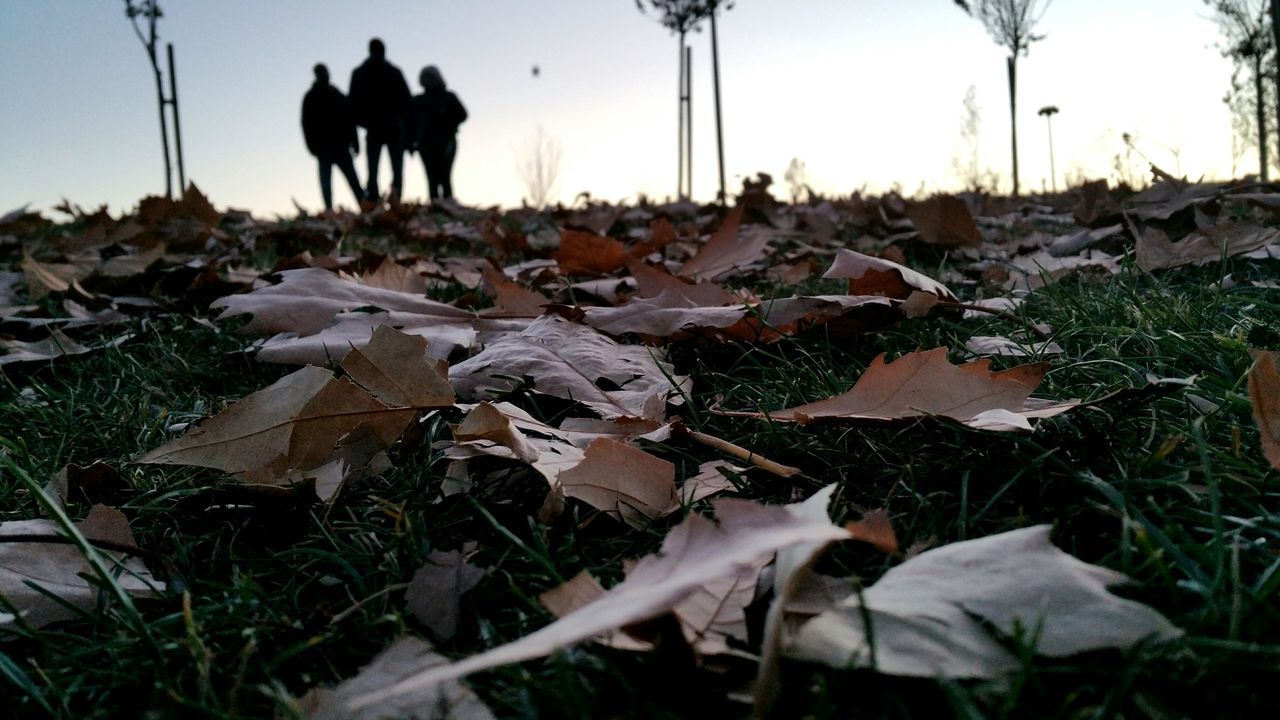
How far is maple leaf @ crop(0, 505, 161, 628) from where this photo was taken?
76 cm

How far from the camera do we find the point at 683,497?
857 mm

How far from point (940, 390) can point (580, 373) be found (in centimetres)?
50

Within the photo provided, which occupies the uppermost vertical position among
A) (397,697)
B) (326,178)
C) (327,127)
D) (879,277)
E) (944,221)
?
(327,127)

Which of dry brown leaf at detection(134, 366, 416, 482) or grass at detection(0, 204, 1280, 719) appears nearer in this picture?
grass at detection(0, 204, 1280, 719)

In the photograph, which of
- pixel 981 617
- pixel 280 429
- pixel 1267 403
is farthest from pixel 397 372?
pixel 1267 403

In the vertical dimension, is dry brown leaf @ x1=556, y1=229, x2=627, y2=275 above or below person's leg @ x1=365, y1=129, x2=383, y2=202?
below

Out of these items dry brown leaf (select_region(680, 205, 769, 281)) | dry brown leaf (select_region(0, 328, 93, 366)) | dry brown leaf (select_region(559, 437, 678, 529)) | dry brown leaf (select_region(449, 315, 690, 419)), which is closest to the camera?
dry brown leaf (select_region(559, 437, 678, 529))

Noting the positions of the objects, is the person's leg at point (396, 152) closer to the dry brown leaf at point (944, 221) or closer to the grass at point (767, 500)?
the dry brown leaf at point (944, 221)

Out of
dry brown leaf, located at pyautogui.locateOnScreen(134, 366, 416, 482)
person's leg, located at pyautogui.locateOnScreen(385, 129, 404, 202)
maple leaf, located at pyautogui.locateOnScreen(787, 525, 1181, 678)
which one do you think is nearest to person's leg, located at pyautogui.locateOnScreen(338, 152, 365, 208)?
person's leg, located at pyautogui.locateOnScreen(385, 129, 404, 202)

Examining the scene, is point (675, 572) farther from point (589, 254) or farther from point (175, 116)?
point (175, 116)

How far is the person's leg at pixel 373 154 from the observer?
11.2 meters

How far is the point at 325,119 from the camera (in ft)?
36.2

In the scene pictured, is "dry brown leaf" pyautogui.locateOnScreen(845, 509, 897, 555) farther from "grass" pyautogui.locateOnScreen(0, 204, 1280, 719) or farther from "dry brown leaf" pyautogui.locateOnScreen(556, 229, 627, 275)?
"dry brown leaf" pyautogui.locateOnScreen(556, 229, 627, 275)

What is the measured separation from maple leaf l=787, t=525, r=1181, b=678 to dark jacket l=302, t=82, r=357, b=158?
38.5 ft
